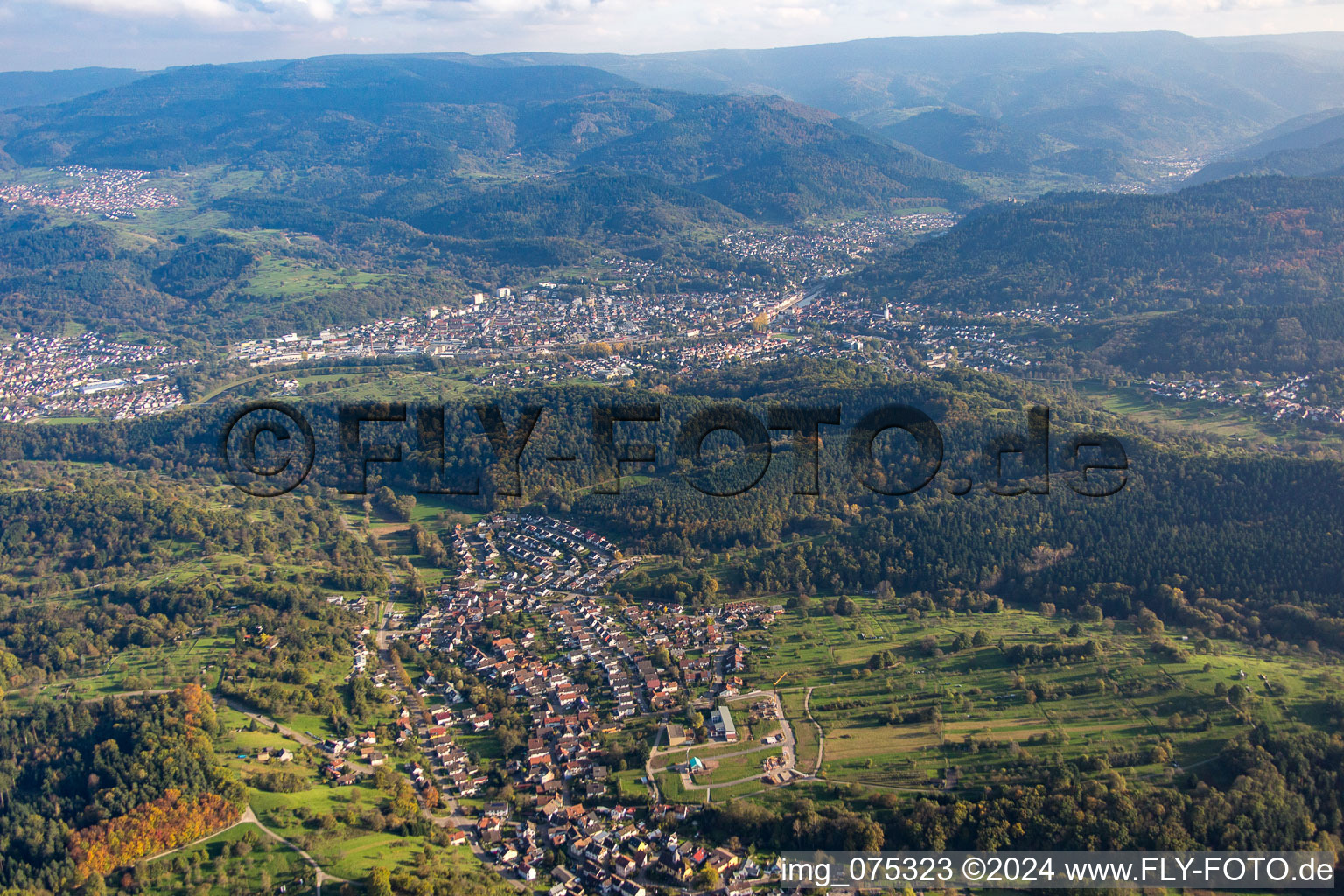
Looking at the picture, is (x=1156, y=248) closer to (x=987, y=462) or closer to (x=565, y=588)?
(x=987, y=462)

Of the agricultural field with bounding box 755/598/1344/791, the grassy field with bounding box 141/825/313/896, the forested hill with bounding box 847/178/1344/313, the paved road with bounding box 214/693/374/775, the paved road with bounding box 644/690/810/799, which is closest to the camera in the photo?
the grassy field with bounding box 141/825/313/896

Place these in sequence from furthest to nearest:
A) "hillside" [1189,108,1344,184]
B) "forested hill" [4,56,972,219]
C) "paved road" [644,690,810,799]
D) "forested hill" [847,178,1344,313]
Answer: "forested hill" [4,56,972,219] → "hillside" [1189,108,1344,184] → "forested hill" [847,178,1344,313] → "paved road" [644,690,810,799]

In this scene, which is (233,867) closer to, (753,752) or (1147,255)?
(753,752)

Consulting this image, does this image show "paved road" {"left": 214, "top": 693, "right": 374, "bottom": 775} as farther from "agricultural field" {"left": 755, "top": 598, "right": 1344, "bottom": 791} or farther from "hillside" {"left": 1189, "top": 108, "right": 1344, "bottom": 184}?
"hillside" {"left": 1189, "top": 108, "right": 1344, "bottom": 184}

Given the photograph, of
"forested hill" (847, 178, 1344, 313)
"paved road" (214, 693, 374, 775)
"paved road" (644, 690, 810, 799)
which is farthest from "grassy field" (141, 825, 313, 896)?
"forested hill" (847, 178, 1344, 313)

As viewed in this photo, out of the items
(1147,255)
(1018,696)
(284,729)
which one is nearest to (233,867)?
(284,729)

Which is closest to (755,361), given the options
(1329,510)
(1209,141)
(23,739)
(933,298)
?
(933,298)

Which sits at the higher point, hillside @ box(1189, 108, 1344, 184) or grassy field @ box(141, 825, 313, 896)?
hillside @ box(1189, 108, 1344, 184)
